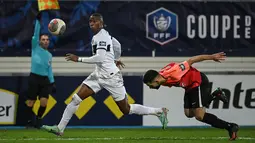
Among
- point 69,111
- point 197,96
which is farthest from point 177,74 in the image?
point 69,111

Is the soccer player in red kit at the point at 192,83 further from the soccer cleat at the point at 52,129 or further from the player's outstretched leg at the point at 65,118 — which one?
the soccer cleat at the point at 52,129

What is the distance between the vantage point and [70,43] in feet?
58.1

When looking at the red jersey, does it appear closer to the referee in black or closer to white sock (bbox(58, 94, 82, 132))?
white sock (bbox(58, 94, 82, 132))

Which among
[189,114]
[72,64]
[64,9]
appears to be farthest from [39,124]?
[189,114]

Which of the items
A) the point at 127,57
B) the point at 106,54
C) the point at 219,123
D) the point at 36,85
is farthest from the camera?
the point at 127,57

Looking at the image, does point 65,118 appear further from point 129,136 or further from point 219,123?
point 219,123

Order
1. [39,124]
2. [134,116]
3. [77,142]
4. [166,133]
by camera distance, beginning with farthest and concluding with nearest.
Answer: [134,116] → [39,124] → [166,133] → [77,142]

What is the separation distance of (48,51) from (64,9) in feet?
3.64

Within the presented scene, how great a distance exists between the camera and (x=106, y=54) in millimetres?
13391

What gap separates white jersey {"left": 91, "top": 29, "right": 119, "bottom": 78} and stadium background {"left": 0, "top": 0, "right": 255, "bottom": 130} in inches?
153

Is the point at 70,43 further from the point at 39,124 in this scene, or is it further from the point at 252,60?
the point at 252,60

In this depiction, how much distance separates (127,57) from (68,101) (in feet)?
5.81

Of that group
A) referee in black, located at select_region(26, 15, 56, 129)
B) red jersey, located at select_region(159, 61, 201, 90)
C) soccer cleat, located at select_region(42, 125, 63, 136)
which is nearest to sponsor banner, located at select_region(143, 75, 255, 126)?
referee in black, located at select_region(26, 15, 56, 129)

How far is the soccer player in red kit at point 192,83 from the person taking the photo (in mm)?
12172
